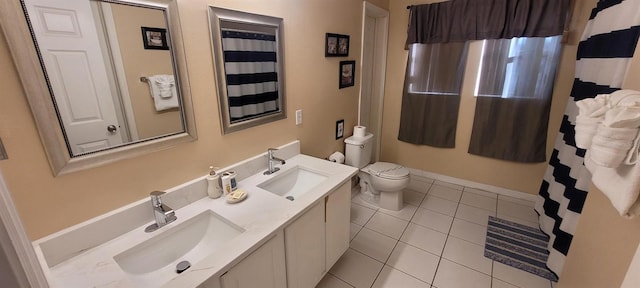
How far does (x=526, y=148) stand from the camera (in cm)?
264

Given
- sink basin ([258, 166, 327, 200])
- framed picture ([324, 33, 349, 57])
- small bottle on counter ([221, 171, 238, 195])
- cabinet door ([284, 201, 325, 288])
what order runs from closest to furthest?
cabinet door ([284, 201, 325, 288]) → small bottle on counter ([221, 171, 238, 195]) → sink basin ([258, 166, 327, 200]) → framed picture ([324, 33, 349, 57])

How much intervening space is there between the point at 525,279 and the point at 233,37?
252 cm

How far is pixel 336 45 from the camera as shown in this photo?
226 cm

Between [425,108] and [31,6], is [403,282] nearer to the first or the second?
[425,108]

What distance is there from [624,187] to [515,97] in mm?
2232

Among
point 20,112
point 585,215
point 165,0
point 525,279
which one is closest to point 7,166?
point 20,112

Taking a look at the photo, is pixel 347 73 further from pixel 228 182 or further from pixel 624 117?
pixel 624 117

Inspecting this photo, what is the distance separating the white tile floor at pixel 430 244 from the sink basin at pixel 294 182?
67 centimetres

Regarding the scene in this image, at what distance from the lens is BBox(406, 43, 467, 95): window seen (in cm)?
278

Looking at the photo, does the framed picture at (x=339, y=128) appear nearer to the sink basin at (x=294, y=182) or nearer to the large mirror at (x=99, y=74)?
the sink basin at (x=294, y=182)

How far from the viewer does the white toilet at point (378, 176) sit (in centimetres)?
249

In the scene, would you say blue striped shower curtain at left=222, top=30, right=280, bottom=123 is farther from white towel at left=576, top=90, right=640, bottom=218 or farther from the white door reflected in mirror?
white towel at left=576, top=90, right=640, bottom=218

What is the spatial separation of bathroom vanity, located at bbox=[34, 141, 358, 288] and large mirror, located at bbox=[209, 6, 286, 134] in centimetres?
32

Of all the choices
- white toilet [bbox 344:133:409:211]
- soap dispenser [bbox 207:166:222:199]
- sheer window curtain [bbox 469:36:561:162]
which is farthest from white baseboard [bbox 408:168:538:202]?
soap dispenser [bbox 207:166:222:199]
